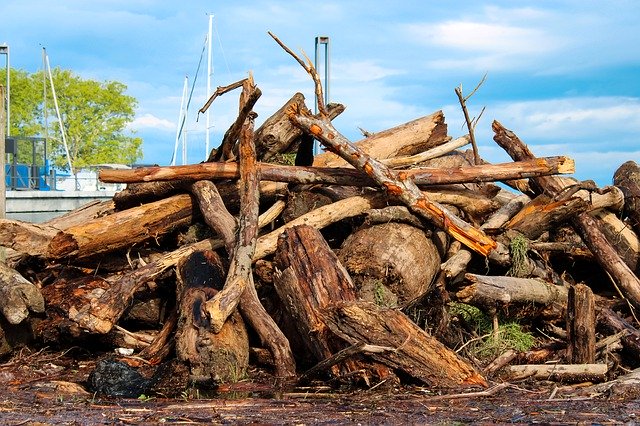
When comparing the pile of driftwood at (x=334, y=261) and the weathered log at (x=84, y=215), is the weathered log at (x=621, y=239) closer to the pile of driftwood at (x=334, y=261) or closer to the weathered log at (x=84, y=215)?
the pile of driftwood at (x=334, y=261)

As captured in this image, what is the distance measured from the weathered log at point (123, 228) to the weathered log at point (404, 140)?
8.02ft

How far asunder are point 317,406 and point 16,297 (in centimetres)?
453

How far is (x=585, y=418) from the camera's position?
7.22 meters

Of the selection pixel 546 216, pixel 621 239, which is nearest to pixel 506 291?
pixel 546 216

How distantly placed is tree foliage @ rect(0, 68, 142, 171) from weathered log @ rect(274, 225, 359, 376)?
46.6m

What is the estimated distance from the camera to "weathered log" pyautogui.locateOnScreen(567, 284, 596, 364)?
962 cm

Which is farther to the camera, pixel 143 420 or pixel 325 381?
pixel 325 381

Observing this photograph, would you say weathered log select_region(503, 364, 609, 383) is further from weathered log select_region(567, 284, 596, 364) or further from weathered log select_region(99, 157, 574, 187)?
weathered log select_region(99, 157, 574, 187)

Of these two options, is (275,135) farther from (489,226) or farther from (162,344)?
(162,344)

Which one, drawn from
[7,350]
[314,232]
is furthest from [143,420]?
[7,350]

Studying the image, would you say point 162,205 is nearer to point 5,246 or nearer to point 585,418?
point 5,246

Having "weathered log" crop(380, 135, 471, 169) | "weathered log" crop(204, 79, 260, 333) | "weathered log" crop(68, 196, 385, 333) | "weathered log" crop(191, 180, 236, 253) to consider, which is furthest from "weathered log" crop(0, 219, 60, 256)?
"weathered log" crop(380, 135, 471, 169)

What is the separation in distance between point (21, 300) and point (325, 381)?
3931 mm

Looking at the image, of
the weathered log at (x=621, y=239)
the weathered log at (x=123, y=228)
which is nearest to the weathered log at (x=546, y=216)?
the weathered log at (x=621, y=239)
